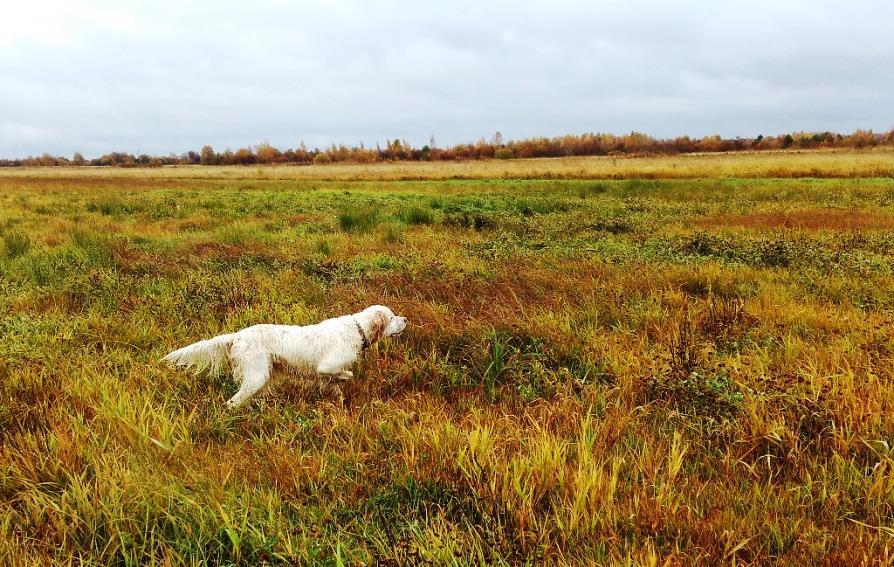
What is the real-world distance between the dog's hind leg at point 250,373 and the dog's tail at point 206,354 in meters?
0.13

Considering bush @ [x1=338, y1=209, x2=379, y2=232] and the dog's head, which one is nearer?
the dog's head

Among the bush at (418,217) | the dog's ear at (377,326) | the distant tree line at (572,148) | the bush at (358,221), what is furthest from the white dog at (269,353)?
the distant tree line at (572,148)

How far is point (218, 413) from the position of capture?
3.01m

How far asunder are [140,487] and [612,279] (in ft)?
17.1

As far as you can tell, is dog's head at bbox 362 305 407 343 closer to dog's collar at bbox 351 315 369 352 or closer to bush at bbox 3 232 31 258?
dog's collar at bbox 351 315 369 352

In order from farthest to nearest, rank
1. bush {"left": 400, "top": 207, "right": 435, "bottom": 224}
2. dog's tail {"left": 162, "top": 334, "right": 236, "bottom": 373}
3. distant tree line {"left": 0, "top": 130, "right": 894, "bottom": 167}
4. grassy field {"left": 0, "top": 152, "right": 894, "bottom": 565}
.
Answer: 1. distant tree line {"left": 0, "top": 130, "right": 894, "bottom": 167}
2. bush {"left": 400, "top": 207, "right": 435, "bottom": 224}
3. dog's tail {"left": 162, "top": 334, "right": 236, "bottom": 373}
4. grassy field {"left": 0, "top": 152, "right": 894, "bottom": 565}

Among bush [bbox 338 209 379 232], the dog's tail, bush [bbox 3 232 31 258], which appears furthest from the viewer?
bush [bbox 338 209 379 232]

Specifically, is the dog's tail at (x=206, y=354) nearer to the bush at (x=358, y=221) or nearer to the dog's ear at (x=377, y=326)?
the dog's ear at (x=377, y=326)

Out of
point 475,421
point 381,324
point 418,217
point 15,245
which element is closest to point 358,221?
point 418,217

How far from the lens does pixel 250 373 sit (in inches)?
127

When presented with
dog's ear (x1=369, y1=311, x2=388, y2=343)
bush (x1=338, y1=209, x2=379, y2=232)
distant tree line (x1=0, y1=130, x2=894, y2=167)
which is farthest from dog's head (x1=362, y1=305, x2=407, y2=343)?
distant tree line (x1=0, y1=130, x2=894, y2=167)

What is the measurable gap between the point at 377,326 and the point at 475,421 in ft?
4.13

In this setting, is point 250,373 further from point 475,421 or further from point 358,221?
point 358,221

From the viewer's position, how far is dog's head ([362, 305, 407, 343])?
369cm
